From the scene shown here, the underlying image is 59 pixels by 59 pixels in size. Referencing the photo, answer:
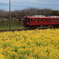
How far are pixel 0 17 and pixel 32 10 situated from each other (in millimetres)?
14956

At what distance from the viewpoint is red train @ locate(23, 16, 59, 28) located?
34.2 metres

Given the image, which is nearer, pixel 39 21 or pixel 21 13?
pixel 39 21

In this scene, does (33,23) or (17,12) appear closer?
(33,23)

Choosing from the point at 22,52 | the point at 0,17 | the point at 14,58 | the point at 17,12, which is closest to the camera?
the point at 14,58

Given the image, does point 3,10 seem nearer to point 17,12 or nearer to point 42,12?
point 17,12

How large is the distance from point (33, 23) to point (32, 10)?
31.6m

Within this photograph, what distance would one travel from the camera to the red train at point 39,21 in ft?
112

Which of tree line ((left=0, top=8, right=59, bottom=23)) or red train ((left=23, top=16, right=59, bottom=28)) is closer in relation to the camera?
red train ((left=23, top=16, right=59, bottom=28))

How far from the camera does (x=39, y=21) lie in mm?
34594

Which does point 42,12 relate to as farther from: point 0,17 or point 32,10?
point 0,17

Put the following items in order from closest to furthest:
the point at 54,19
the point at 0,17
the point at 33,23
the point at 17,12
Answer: the point at 33,23, the point at 54,19, the point at 0,17, the point at 17,12

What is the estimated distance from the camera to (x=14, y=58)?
24.2ft

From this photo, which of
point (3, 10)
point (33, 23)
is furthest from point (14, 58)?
point (3, 10)

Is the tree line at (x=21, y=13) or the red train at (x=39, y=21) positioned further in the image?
the tree line at (x=21, y=13)
